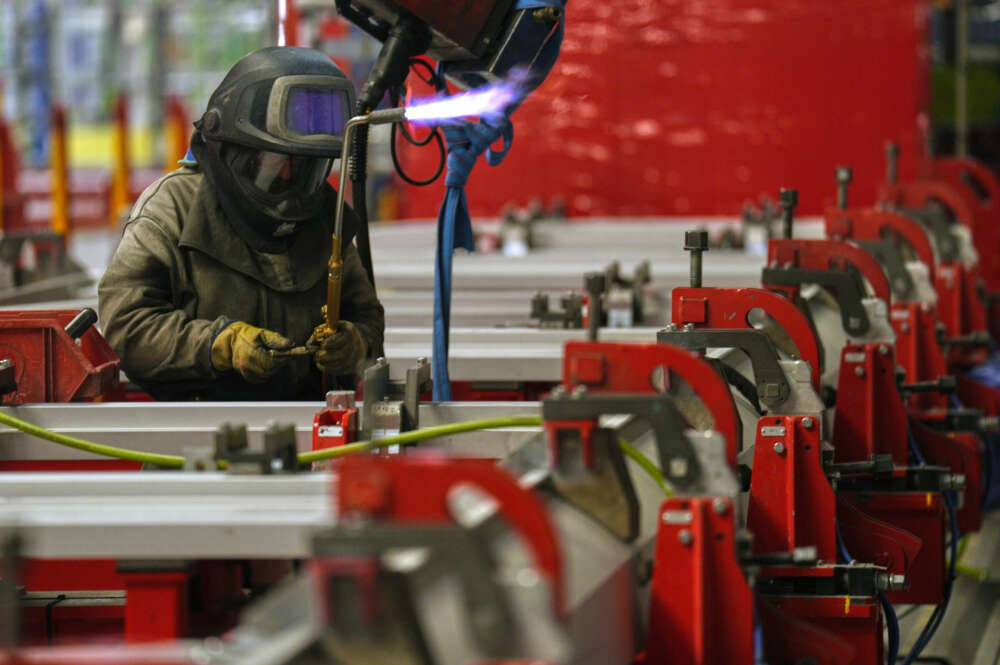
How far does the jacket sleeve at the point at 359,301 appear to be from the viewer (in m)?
3.70

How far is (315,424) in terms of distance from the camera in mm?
2830

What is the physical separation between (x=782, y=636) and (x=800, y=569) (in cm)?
41

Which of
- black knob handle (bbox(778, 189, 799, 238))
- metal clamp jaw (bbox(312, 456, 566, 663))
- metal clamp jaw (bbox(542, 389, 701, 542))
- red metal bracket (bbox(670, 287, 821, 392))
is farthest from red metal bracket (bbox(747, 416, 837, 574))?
black knob handle (bbox(778, 189, 799, 238))

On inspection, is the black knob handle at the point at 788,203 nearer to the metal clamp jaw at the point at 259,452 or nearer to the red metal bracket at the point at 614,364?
the red metal bracket at the point at 614,364

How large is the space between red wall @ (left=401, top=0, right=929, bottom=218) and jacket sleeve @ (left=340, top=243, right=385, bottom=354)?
15.6ft

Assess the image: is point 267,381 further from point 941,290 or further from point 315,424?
point 941,290

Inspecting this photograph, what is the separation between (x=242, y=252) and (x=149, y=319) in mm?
250

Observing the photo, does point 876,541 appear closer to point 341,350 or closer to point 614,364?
point 341,350

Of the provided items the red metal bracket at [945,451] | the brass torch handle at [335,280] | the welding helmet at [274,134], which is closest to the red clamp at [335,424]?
the brass torch handle at [335,280]

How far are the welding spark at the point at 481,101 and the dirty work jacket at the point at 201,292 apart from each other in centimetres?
34

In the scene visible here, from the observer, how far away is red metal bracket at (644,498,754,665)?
2312mm

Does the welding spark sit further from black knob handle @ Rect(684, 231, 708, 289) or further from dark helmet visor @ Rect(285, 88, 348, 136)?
black knob handle @ Rect(684, 231, 708, 289)

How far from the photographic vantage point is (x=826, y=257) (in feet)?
14.4

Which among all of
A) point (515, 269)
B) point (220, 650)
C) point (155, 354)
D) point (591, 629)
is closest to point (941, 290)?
point (515, 269)
